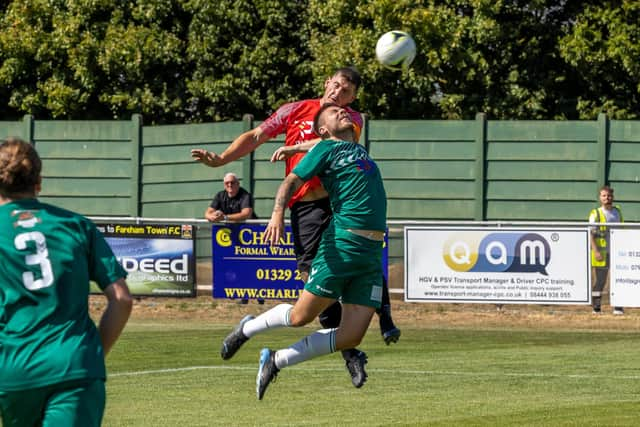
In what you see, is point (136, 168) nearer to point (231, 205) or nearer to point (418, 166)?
point (418, 166)

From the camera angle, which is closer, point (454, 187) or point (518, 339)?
point (518, 339)

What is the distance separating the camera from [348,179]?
28.0 feet

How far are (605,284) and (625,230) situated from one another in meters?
0.84

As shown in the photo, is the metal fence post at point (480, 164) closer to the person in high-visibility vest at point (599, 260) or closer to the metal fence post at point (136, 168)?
the person in high-visibility vest at point (599, 260)

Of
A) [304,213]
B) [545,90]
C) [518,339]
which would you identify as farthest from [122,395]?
[545,90]

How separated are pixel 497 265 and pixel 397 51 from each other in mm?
7573

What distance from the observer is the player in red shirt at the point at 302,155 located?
9266 mm

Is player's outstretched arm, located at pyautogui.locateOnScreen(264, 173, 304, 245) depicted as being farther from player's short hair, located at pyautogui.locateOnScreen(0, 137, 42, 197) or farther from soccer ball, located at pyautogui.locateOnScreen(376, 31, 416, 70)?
soccer ball, located at pyautogui.locateOnScreen(376, 31, 416, 70)

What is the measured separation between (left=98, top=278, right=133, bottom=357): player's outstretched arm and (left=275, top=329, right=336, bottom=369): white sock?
3974mm

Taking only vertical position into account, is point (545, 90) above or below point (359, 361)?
above

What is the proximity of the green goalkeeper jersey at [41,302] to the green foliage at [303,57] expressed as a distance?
20.7 metres

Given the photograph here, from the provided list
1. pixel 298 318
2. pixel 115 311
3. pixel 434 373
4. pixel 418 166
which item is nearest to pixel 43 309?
pixel 115 311

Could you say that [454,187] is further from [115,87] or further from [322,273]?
[322,273]

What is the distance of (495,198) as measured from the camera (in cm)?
2395
